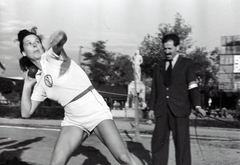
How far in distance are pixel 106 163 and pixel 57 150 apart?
7.62 feet

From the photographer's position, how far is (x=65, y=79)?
2.71 metres

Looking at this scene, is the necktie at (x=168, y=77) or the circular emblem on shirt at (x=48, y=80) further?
the necktie at (x=168, y=77)

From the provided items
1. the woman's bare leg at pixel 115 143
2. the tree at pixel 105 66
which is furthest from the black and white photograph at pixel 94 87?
the tree at pixel 105 66

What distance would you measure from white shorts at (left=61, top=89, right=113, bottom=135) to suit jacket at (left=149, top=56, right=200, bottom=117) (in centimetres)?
143

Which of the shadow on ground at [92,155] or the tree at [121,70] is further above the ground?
the tree at [121,70]

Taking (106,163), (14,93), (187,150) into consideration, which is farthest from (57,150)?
(14,93)

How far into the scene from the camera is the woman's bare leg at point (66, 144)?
107 inches

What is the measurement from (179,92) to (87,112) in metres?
1.63

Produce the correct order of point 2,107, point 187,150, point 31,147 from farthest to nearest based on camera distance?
point 2,107, point 31,147, point 187,150

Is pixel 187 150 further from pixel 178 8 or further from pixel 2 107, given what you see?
pixel 2 107

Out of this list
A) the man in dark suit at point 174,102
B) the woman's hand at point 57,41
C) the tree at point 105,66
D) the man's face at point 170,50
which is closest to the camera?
the woman's hand at point 57,41

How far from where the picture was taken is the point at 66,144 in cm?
274

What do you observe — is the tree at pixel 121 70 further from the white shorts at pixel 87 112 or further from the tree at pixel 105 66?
the white shorts at pixel 87 112

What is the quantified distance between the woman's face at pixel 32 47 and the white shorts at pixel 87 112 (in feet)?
1.86
